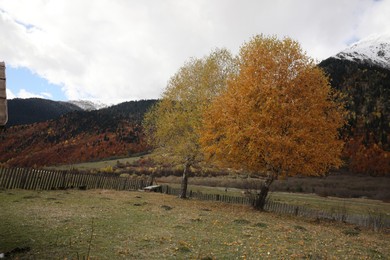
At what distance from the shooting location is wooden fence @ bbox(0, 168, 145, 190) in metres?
27.6

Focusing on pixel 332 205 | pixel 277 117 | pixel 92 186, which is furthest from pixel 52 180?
pixel 332 205

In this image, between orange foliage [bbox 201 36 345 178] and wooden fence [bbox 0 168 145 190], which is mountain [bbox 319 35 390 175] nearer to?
orange foliage [bbox 201 36 345 178]

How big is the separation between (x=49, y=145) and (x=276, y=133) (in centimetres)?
17325

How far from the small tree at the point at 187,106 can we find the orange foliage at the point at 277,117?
5826 mm

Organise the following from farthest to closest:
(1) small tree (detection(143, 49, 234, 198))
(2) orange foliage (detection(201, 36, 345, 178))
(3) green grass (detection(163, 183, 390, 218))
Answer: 1. (3) green grass (detection(163, 183, 390, 218))
2. (1) small tree (detection(143, 49, 234, 198))
3. (2) orange foliage (detection(201, 36, 345, 178))

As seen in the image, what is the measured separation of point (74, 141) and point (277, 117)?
16009 cm

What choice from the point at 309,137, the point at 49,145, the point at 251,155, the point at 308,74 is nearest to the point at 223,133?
the point at 251,155

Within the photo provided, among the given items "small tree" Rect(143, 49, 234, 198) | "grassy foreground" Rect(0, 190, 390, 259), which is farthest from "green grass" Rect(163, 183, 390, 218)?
"grassy foreground" Rect(0, 190, 390, 259)

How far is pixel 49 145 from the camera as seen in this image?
171375mm

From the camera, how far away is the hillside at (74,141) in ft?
472

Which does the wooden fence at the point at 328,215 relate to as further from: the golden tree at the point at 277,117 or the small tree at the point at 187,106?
the small tree at the point at 187,106

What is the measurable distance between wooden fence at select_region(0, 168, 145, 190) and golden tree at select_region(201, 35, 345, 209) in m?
16.5

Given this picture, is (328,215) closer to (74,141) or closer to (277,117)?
(277,117)

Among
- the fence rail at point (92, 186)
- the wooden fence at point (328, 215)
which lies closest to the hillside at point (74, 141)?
the fence rail at point (92, 186)
